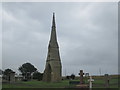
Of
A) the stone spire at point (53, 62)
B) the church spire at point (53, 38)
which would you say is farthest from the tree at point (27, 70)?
the church spire at point (53, 38)

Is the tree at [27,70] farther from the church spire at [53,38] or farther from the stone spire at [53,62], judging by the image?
the church spire at [53,38]

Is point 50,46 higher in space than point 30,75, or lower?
higher

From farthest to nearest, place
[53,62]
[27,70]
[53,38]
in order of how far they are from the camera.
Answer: [27,70], [53,38], [53,62]

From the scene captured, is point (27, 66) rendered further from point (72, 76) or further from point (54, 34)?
point (54, 34)

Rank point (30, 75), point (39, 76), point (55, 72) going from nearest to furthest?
point (55, 72) < point (39, 76) < point (30, 75)

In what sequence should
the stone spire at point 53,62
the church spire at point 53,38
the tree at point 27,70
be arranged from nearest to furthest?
the stone spire at point 53,62
the church spire at point 53,38
the tree at point 27,70

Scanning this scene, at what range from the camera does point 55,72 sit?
58.1 metres

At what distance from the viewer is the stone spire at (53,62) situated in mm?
58028

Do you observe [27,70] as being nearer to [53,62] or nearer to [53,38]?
[53,38]

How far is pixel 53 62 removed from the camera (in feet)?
191

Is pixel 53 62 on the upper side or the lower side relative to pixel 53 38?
lower

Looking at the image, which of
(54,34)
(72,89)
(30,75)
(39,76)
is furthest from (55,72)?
(30,75)

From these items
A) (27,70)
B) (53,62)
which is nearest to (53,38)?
(53,62)

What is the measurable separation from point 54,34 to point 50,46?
3.45 metres
